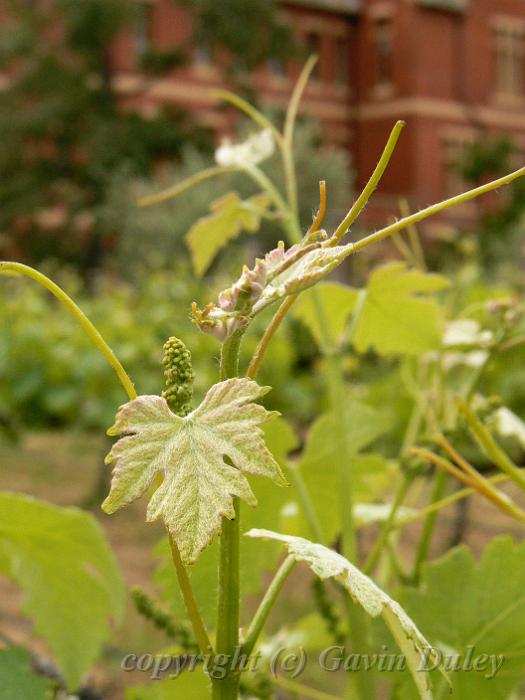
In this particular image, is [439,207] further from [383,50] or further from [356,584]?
[383,50]

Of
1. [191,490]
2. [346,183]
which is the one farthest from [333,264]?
[346,183]

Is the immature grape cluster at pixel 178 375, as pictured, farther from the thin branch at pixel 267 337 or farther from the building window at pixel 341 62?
the building window at pixel 341 62

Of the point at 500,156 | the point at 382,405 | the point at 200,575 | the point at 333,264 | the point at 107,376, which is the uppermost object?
the point at 333,264

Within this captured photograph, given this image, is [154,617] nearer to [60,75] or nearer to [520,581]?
[520,581]

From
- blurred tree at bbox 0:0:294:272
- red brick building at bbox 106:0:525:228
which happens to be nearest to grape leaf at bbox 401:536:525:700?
blurred tree at bbox 0:0:294:272

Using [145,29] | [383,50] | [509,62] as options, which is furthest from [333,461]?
[509,62]

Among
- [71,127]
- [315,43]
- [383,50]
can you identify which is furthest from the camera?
[315,43]

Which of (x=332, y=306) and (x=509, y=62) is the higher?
(x=332, y=306)

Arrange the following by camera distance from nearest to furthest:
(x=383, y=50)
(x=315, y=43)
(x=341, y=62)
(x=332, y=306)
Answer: (x=332, y=306), (x=383, y=50), (x=315, y=43), (x=341, y=62)
